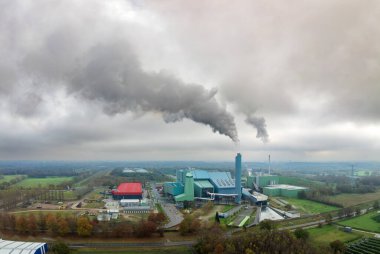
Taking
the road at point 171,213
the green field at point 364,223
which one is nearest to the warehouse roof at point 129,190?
the road at point 171,213

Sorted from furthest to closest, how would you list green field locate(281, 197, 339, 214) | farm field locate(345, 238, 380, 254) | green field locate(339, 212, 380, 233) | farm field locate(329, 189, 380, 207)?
farm field locate(329, 189, 380, 207), green field locate(281, 197, 339, 214), green field locate(339, 212, 380, 233), farm field locate(345, 238, 380, 254)

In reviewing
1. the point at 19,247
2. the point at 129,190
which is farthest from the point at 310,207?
the point at 19,247

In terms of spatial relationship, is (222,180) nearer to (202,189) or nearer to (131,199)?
(202,189)

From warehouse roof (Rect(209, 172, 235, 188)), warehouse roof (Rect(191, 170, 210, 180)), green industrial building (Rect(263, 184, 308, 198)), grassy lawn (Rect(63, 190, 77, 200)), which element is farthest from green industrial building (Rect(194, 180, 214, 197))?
grassy lawn (Rect(63, 190, 77, 200))

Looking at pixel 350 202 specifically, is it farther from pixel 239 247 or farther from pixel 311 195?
pixel 239 247

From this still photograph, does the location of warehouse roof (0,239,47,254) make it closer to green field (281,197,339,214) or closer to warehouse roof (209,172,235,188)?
green field (281,197,339,214)

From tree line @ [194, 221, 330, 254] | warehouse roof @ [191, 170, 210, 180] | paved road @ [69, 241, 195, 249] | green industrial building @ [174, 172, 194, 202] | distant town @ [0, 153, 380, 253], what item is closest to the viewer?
tree line @ [194, 221, 330, 254]
